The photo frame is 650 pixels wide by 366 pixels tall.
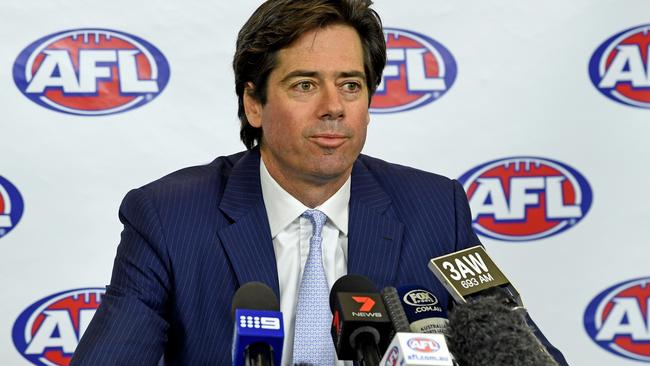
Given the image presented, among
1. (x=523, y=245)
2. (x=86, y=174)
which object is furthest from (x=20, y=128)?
(x=523, y=245)

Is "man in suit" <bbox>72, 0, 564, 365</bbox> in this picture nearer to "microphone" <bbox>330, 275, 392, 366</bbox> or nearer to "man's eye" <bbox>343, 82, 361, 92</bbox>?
"man's eye" <bbox>343, 82, 361, 92</bbox>

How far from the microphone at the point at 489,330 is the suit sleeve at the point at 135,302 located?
0.68m

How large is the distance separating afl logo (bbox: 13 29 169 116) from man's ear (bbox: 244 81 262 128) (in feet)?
2.23

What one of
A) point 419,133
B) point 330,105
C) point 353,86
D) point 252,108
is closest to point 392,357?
point 330,105

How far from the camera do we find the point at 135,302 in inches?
73.7

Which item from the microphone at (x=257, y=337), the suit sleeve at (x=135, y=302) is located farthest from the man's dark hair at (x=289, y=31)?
the microphone at (x=257, y=337)

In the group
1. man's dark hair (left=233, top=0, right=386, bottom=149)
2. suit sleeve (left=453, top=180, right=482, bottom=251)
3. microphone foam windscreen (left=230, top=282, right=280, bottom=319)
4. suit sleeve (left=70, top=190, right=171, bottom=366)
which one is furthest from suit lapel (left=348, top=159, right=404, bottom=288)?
microphone foam windscreen (left=230, top=282, right=280, bottom=319)

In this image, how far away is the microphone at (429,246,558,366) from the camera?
43.2 inches

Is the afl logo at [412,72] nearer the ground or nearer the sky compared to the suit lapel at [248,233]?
nearer the sky

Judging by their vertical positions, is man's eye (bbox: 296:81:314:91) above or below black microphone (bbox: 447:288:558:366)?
above

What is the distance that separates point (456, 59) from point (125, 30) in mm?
1044

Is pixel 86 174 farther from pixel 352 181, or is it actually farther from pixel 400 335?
pixel 400 335

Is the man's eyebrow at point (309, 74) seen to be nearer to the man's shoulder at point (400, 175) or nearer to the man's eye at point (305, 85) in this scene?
the man's eye at point (305, 85)

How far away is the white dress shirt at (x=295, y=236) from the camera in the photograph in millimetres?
2037
